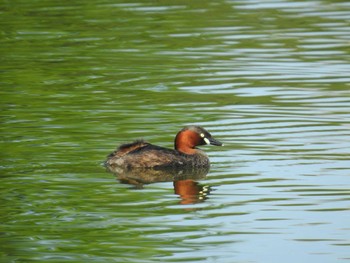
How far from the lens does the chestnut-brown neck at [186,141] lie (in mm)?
14383

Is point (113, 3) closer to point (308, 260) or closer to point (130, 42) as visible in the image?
point (130, 42)

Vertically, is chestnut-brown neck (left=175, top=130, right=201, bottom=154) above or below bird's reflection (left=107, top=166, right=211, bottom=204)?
above

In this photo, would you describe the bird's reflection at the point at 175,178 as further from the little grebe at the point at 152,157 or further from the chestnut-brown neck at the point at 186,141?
the chestnut-brown neck at the point at 186,141

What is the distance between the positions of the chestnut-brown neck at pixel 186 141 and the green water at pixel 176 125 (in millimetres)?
338

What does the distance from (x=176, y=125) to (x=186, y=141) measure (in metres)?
1.48

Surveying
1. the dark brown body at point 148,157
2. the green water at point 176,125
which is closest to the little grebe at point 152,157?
the dark brown body at point 148,157

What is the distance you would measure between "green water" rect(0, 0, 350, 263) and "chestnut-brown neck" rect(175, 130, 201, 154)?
34 centimetres

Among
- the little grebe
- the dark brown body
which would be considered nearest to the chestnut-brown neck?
the little grebe

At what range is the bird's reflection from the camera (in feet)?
42.1

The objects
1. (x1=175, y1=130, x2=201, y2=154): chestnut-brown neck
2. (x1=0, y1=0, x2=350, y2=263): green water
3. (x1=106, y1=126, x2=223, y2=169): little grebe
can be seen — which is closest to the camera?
(x1=0, y1=0, x2=350, y2=263): green water

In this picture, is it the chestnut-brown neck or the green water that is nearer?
the green water

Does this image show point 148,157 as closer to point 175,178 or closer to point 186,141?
point 175,178

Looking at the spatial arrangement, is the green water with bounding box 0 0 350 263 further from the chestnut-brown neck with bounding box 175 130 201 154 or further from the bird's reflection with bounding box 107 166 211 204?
the chestnut-brown neck with bounding box 175 130 201 154

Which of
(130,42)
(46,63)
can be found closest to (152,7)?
(130,42)
